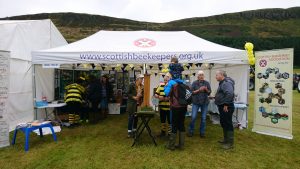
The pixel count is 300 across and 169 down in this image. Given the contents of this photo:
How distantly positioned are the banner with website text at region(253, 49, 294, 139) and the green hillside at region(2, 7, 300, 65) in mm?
41788

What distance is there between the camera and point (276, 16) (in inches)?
3991

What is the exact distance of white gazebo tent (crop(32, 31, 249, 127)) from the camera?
624 centimetres

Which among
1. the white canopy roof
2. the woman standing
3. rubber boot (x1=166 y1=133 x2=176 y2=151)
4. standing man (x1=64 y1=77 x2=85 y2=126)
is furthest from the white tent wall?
rubber boot (x1=166 y1=133 x2=176 y2=151)

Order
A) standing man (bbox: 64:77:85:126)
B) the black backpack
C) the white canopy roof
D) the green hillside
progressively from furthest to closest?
the green hillside → standing man (bbox: 64:77:85:126) → the white canopy roof → the black backpack

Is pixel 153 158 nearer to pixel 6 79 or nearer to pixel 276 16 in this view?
pixel 6 79

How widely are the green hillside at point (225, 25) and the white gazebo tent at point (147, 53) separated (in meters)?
41.3

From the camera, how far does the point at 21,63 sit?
7328 millimetres

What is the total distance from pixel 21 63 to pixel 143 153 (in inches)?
188

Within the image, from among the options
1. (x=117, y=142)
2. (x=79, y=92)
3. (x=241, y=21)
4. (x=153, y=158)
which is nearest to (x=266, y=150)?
(x=153, y=158)

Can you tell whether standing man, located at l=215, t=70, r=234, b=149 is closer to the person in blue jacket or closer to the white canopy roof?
the person in blue jacket

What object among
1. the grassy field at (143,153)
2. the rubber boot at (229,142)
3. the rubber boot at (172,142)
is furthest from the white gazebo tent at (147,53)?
the rubber boot at (172,142)

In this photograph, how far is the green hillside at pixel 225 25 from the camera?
55.2m

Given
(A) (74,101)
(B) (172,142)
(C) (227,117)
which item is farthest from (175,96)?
(A) (74,101)

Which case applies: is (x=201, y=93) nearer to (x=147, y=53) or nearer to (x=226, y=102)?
(x=226, y=102)
